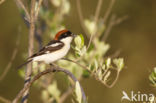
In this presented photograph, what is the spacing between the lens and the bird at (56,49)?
4.75 meters

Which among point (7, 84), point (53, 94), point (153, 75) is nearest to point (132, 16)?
point (7, 84)

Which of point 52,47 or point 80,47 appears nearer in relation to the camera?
point 80,47

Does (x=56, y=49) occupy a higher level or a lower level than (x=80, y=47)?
lower

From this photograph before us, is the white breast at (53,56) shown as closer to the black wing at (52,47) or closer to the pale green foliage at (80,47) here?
the black wing at (52,47)

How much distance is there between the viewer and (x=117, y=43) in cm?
878

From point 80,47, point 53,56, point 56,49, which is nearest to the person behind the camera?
point 80,47

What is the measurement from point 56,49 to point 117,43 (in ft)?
13.3

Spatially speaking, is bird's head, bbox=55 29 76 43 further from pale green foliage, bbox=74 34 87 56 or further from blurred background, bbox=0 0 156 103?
blurred background, bbox=0 0 156 103

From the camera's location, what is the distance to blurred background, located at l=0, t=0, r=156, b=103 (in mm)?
8352

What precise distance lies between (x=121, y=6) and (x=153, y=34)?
107 cm

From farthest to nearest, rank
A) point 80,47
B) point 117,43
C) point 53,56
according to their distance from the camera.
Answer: point 117,43, point 53,56, point 80,47

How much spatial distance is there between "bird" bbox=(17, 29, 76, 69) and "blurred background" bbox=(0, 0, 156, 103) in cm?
333

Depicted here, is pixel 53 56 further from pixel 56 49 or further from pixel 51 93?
pixel 51 93

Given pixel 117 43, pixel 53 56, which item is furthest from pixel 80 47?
pixel 117 43
